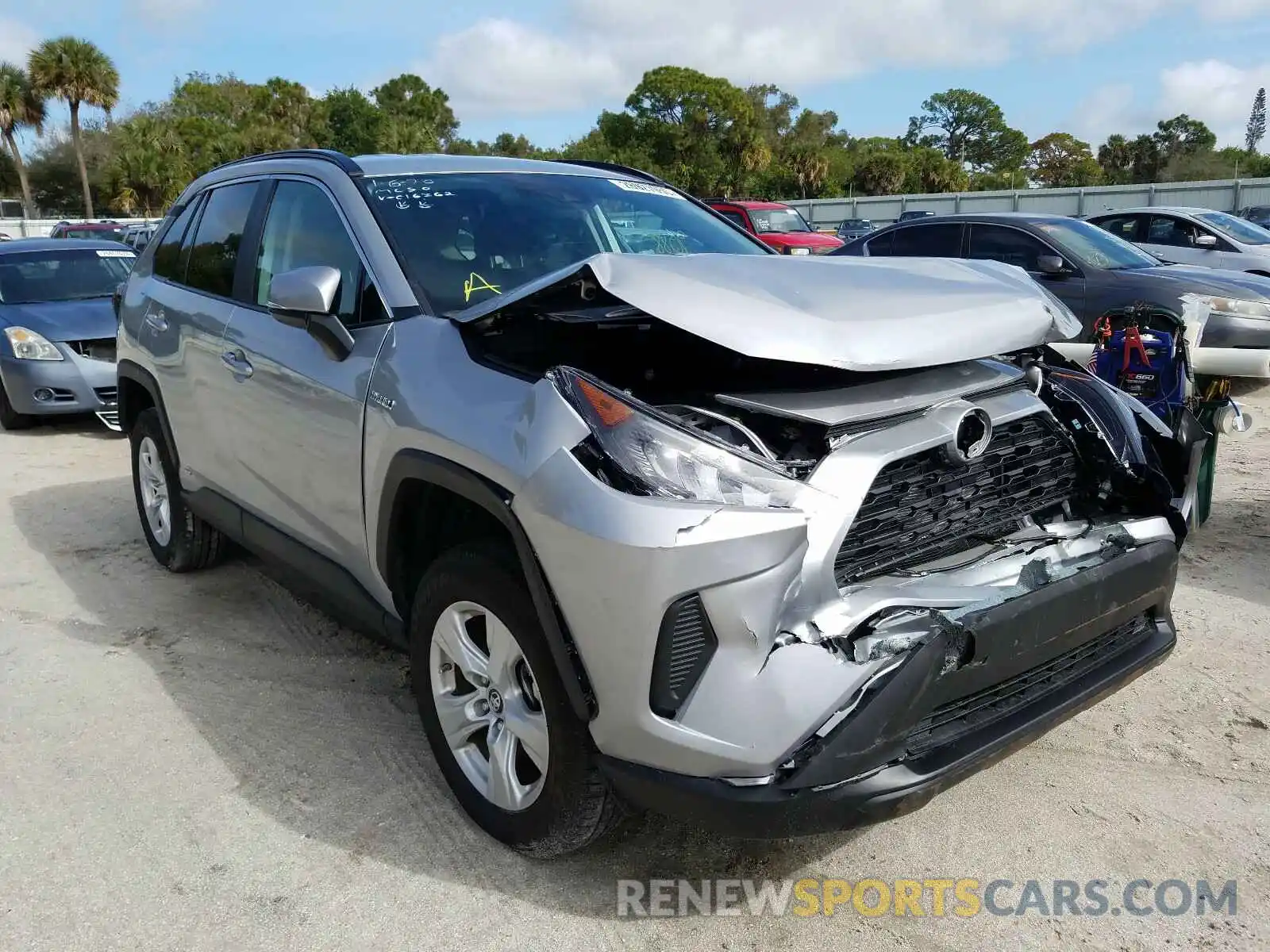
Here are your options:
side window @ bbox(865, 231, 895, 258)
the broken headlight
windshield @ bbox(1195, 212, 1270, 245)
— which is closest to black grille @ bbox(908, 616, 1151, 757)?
the broken headlight

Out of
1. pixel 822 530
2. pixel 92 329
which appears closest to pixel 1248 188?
pixel 92 329

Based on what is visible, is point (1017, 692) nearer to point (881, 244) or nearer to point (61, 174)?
point (881, 244)

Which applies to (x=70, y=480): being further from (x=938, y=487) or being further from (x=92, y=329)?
(x=938, y=487)

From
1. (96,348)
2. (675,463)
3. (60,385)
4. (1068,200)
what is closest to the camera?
(675,463)

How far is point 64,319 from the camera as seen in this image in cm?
870

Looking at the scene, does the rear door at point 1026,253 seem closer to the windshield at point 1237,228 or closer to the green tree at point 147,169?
the windshield at point 1237,228

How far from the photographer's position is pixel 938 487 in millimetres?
2492

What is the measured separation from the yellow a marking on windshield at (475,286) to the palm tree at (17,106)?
55463 mm

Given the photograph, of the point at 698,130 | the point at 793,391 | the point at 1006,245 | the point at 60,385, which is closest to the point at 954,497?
the point at 793,391

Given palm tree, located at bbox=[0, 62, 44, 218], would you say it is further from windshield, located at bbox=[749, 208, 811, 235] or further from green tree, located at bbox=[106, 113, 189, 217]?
windshield, located at bbox=[749, 208, 811, 235]

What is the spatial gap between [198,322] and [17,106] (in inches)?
2166

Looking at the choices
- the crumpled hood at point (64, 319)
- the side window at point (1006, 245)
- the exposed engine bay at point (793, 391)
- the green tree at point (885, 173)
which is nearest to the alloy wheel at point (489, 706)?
the exposed engine bay at point (793, 391)

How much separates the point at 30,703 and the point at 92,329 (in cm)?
586

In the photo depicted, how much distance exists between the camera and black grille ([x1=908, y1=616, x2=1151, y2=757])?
2.24 meters
